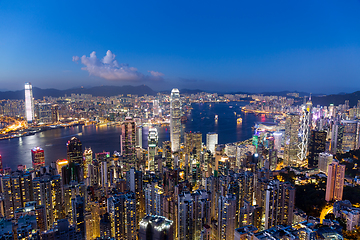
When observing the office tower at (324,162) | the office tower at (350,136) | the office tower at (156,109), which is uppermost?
the office tower at (156,109)

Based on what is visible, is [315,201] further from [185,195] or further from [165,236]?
[165,236]

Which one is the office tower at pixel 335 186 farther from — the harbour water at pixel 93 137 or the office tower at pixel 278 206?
the harbour water at pixel 93 137

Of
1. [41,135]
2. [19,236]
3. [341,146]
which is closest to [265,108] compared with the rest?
[341,146]

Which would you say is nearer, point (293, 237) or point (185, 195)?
point (293, 237)

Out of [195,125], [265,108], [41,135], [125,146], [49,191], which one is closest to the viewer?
Result: [49,191]

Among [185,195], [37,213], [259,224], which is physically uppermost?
[185,195]

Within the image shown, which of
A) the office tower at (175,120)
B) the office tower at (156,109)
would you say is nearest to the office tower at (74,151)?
the office tower at (175,120)

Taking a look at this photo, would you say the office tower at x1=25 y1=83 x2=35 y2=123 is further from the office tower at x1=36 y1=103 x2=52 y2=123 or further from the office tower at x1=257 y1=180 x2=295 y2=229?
the office tower at x1=257 y1=180 x2=295 y2=229
